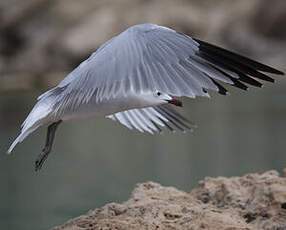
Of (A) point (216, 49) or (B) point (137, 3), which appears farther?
(B) point (137, 3)

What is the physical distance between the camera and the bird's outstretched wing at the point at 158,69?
3.17 m

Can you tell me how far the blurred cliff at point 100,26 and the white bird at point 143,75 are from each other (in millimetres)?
14513

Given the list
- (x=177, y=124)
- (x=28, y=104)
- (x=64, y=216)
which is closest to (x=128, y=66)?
(x=177, y=124)

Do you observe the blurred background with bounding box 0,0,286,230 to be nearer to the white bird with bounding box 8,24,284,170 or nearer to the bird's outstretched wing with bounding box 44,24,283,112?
the white bird with bounding box 8,24,284,170

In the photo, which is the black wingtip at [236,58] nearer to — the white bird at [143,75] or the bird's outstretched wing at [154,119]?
the white bird at [143,75]

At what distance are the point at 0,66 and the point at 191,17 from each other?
13.8ft

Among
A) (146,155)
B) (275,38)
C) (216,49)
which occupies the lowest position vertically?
(216,49)

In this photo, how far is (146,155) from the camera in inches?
301

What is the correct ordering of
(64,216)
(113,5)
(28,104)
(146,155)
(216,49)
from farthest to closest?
(113,5) < (28,104) < (146,155) < (64,216) < (216,49)

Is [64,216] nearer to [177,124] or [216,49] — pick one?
[177,124]

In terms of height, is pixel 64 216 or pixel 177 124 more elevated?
pixel 177 124

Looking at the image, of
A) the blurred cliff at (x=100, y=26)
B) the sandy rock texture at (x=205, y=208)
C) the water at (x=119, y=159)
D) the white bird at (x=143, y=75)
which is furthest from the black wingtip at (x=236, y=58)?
the blurred cliff at (x=100, y=26)

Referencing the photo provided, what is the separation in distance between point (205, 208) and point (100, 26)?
1632 cm

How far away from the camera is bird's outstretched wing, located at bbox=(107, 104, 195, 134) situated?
4.11m
